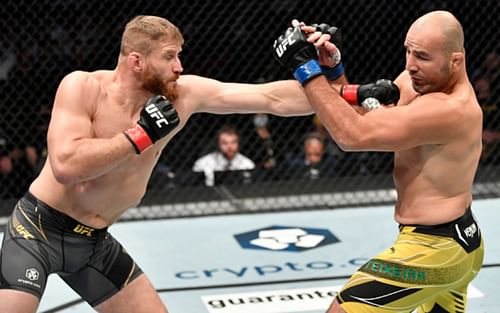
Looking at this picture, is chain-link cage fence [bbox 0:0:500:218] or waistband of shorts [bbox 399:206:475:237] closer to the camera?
waistband of shorts [bbox 399:206:475:237]

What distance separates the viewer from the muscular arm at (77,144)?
9.23 feet

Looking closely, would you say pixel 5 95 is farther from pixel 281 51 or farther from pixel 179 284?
pixel 281 51

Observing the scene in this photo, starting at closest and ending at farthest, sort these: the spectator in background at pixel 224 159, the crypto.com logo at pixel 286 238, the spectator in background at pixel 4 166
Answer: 1. the crypto.com logo at pixel 286 238
2. the spectator in background at pixel 4 166
3. the spectator in background at pixel 224 159

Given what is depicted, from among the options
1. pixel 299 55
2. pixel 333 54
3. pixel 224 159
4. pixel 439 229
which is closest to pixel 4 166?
pixel 224 159

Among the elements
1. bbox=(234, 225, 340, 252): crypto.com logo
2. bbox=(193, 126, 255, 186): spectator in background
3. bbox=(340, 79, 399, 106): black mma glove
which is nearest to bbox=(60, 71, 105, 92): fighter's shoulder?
bbox=(340, 79, 399, 106): black mma glove

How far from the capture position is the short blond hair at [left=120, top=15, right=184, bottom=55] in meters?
2.99

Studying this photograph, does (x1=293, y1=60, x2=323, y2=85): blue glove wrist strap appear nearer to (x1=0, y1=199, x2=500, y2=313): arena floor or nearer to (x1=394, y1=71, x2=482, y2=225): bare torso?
(x1=394, y1=71, x2=482, y2=225): bare torso

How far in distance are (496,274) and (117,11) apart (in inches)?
125

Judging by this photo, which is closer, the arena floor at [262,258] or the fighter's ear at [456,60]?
the fighter's ear at [456,60]

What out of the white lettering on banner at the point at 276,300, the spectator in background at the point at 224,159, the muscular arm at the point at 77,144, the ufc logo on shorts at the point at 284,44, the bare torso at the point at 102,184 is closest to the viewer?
the muscular arm at the point at 77,144

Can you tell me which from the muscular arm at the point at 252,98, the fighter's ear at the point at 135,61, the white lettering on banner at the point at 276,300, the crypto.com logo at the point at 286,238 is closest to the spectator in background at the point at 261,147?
the crypto.com logo at the point at 286,238

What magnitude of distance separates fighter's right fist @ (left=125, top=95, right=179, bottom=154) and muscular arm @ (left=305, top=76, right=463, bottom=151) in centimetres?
46

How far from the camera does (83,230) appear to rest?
3.09 metres

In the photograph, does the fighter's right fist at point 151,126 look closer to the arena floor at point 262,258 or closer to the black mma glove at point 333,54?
the black mma glove at point 333,54
